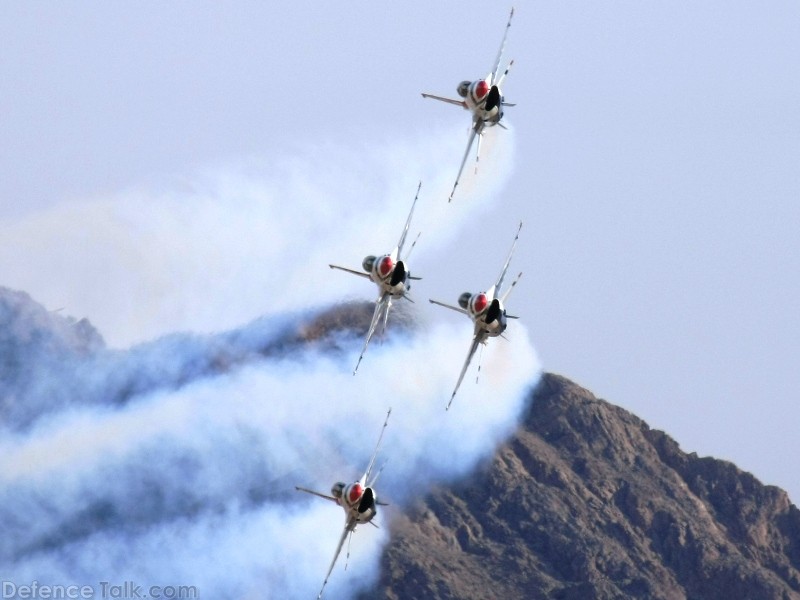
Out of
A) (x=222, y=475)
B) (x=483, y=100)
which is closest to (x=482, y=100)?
(x=483, y=100)

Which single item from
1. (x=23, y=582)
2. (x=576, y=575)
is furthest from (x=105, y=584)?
(x=576, y=575)

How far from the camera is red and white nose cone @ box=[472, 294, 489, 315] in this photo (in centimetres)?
10094

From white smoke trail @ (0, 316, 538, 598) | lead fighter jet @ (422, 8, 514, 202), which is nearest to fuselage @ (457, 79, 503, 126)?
lead fighter jet @ (422, 8, 514, 202)

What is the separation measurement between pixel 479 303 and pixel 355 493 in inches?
457

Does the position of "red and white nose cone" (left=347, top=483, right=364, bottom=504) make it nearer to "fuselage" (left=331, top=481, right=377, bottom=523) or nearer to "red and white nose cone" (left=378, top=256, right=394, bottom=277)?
"fuselage" (left=331, top=481, right=377, bottom=523)

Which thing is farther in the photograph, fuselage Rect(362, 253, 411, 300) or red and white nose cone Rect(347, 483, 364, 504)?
red and white nose cone Rect(347, 483, 364, 504)

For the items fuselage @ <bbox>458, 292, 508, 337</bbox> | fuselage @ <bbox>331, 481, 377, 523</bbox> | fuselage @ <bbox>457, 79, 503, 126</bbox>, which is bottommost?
fuselage @ <bbox>331, 481, 377, 523</bbox>

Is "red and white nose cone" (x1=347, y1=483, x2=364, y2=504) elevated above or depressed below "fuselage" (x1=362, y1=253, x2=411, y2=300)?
below

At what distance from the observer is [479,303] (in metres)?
101

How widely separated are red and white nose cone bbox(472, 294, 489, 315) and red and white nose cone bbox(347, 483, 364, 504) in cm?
1082

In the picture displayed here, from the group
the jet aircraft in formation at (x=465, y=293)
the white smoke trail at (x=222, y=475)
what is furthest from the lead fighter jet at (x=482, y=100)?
the white smoke trail at (x=222, y=475)

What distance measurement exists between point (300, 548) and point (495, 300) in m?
64.6

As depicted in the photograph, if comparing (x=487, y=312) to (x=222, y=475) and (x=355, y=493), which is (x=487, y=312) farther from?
(x=222, y=475)

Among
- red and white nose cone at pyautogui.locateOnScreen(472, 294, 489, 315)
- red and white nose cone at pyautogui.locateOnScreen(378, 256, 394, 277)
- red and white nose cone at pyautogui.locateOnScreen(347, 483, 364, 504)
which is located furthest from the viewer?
red and white nose cone at pyautogui.locateOnScreen(347, 483, 364, 504)
